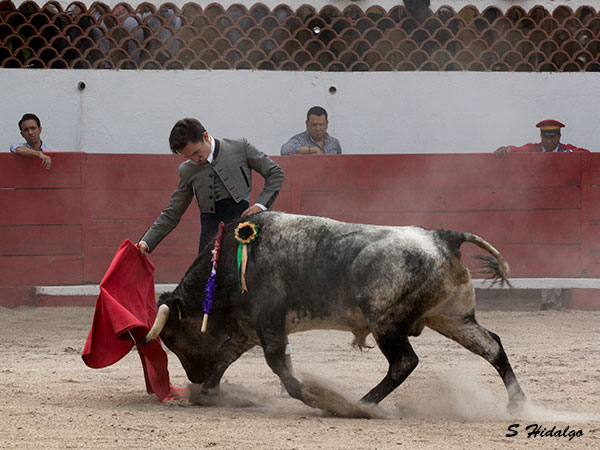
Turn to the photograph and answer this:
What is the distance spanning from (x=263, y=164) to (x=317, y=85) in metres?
3.26

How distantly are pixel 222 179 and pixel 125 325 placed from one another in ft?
2.29

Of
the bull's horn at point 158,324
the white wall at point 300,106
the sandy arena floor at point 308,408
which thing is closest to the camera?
the sandy arena floor at point 308,408

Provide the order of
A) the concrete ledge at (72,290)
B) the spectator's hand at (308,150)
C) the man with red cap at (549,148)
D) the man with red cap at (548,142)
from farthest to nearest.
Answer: the man with red cap at (548,142) → the man with red cap at (549,148) → the spectator's hand at (308,150) → the concrete ledge at (72,290)

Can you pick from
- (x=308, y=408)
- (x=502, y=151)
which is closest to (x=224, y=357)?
(x=308, y=408)

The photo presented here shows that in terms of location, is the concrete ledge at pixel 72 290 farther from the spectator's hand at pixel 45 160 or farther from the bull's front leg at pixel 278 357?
the bull's front leg at pixel 278 357

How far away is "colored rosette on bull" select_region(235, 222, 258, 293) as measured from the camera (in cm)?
381

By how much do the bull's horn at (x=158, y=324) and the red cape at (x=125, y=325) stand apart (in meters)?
0.05

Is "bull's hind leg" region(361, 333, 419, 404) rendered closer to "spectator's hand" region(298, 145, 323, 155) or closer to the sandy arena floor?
the sandy arena floor

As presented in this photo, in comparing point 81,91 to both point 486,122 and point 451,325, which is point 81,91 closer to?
point 486,122

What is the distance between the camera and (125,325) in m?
3.84

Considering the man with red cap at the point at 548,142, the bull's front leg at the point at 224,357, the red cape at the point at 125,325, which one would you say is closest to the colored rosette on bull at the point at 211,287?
the bull's front leg at the point at 224,357

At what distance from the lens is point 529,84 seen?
753cm

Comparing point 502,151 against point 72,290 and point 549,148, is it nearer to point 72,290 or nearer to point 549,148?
point 549,148

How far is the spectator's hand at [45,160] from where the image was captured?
6613 mm
